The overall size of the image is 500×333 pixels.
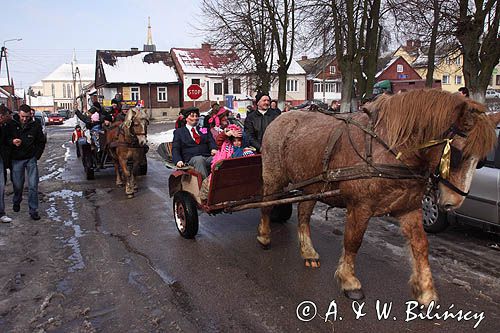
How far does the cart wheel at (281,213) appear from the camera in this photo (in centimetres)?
688

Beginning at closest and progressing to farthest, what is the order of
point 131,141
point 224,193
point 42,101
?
point 224,193 < point 131,141 < point 42,101

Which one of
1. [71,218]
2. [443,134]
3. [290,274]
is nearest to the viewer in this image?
[443,134]

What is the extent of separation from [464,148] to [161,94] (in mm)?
47030

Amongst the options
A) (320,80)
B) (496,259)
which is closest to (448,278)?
(496,259)

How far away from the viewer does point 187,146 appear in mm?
6625

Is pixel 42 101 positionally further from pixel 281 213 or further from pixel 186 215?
pixel 186 215

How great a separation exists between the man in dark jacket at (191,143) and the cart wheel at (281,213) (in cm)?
132

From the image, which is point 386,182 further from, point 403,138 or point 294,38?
point 294,38

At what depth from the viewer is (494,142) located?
3330mm

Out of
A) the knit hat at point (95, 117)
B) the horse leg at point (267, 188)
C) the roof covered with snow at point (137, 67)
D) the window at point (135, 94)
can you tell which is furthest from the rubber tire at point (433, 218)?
the window at point (135, 94)

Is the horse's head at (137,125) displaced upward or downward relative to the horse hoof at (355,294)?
upward

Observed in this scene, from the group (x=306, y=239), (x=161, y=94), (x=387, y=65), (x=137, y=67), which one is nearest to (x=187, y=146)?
(x=306, y=239)

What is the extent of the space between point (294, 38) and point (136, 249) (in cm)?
1847

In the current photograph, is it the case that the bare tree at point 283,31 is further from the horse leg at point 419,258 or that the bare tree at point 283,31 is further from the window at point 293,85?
the window at point 293,85
